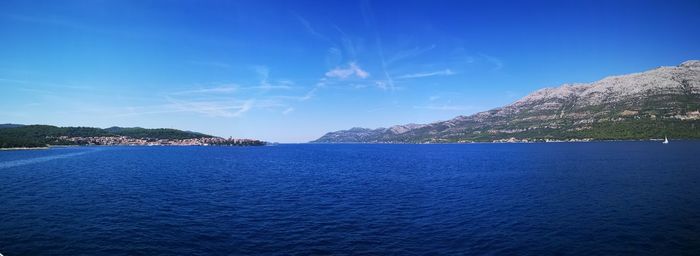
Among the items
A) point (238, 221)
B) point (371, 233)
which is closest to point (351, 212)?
point (371, 233)

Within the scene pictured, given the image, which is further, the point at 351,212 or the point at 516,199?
the point at 516,199

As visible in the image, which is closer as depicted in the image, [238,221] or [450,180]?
[238,221]

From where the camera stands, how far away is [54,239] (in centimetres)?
3591

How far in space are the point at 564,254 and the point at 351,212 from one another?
26.2 m

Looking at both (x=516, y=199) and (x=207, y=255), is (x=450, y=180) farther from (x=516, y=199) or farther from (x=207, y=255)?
(x=207, y=255)

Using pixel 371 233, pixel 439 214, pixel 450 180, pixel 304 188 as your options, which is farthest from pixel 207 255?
pixel 450 180

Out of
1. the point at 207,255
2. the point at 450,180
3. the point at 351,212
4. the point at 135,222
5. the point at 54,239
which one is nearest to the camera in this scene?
the point at 207,255

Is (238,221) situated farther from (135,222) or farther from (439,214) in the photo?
(439,214)

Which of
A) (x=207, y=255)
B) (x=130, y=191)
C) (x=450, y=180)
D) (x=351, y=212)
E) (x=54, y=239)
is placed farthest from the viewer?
(x=450, y=180)

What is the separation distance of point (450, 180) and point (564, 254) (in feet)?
179

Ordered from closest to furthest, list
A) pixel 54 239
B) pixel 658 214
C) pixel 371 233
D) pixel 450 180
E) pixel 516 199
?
pixel 54 239 → pixel 371 233 → pixel 658 214 → pixel 516 199 → pixel 450 180

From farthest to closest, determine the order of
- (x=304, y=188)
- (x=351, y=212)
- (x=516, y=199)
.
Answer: (x=304, y=188)
(x=516, y=199)
(x=351, y=212)

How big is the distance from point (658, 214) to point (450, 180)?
43095 mm

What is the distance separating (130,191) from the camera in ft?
223
